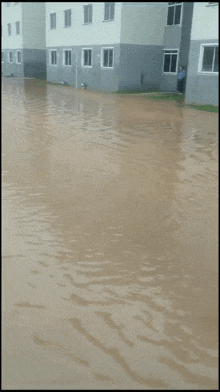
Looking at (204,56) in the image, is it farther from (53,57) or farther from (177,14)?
(53,57)

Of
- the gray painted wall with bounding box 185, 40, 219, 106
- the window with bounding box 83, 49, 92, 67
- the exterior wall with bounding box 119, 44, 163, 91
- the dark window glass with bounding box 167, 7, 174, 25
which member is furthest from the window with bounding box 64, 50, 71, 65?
the gray painted wall with bounding box 185, 40, 219, 106

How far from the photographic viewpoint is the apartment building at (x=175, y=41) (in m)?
23.3

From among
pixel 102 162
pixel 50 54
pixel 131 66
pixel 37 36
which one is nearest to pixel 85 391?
pixel 102 162

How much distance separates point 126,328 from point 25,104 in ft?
50.8

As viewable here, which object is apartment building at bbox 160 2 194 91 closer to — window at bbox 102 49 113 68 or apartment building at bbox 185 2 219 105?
window at bbox 102 49 113 68

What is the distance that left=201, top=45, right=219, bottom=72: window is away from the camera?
Result: 1727 centimetres

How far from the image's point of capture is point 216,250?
450 centimetres

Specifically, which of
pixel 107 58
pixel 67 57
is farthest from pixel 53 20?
pixel 107 58

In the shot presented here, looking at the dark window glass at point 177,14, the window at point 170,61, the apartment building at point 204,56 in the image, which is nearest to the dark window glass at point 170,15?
the dark window glass at point 177,14

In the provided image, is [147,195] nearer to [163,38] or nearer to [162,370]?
[162,370]

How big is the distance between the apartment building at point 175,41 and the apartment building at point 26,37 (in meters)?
17.9

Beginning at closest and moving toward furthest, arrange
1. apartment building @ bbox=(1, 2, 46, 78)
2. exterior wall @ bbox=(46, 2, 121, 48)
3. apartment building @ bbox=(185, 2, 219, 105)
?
apartment building @ bbox=(185, 2, 219, 105) < exterior wall @ bbox=(46, 2, 121, 48) < apartment building @ bbox=(1, 2, 46, 78)

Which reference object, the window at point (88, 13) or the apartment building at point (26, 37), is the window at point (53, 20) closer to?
the window at point (88, 13)

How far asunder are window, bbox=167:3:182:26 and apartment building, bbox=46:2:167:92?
1.06ft
